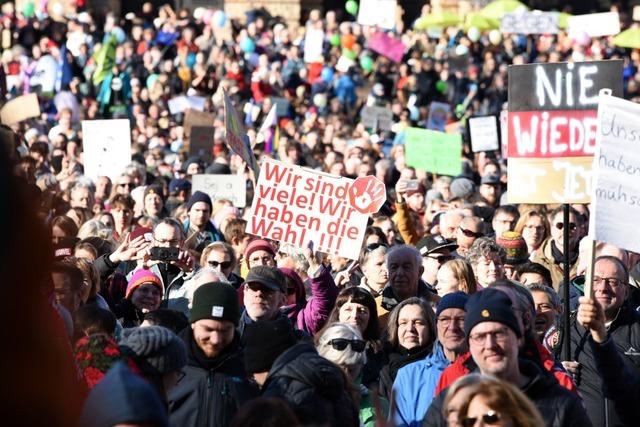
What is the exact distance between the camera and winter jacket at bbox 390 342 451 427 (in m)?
5.30

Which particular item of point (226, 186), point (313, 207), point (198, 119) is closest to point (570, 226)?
point (313, 207)

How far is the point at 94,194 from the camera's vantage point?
43.1ft

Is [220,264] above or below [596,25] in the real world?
below

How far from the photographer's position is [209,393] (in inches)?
194

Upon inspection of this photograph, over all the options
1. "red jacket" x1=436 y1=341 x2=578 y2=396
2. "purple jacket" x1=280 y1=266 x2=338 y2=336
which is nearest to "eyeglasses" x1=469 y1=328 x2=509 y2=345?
"red jacket" x1=436 y1=341 x2=578 y2=396

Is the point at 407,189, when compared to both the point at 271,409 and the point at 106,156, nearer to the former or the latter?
the point at 106,156

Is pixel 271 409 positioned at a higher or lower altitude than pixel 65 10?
lower

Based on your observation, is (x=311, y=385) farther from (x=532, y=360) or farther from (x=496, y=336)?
(x=532, y=360)

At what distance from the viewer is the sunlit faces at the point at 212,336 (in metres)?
5.10

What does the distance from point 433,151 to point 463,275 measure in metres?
8.43

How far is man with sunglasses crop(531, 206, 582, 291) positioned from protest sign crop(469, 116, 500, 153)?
6.59 meters

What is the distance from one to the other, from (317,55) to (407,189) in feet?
49.1

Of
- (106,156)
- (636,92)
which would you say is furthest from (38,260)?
(636,92)

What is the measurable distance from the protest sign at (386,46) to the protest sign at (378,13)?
0.92 meters
